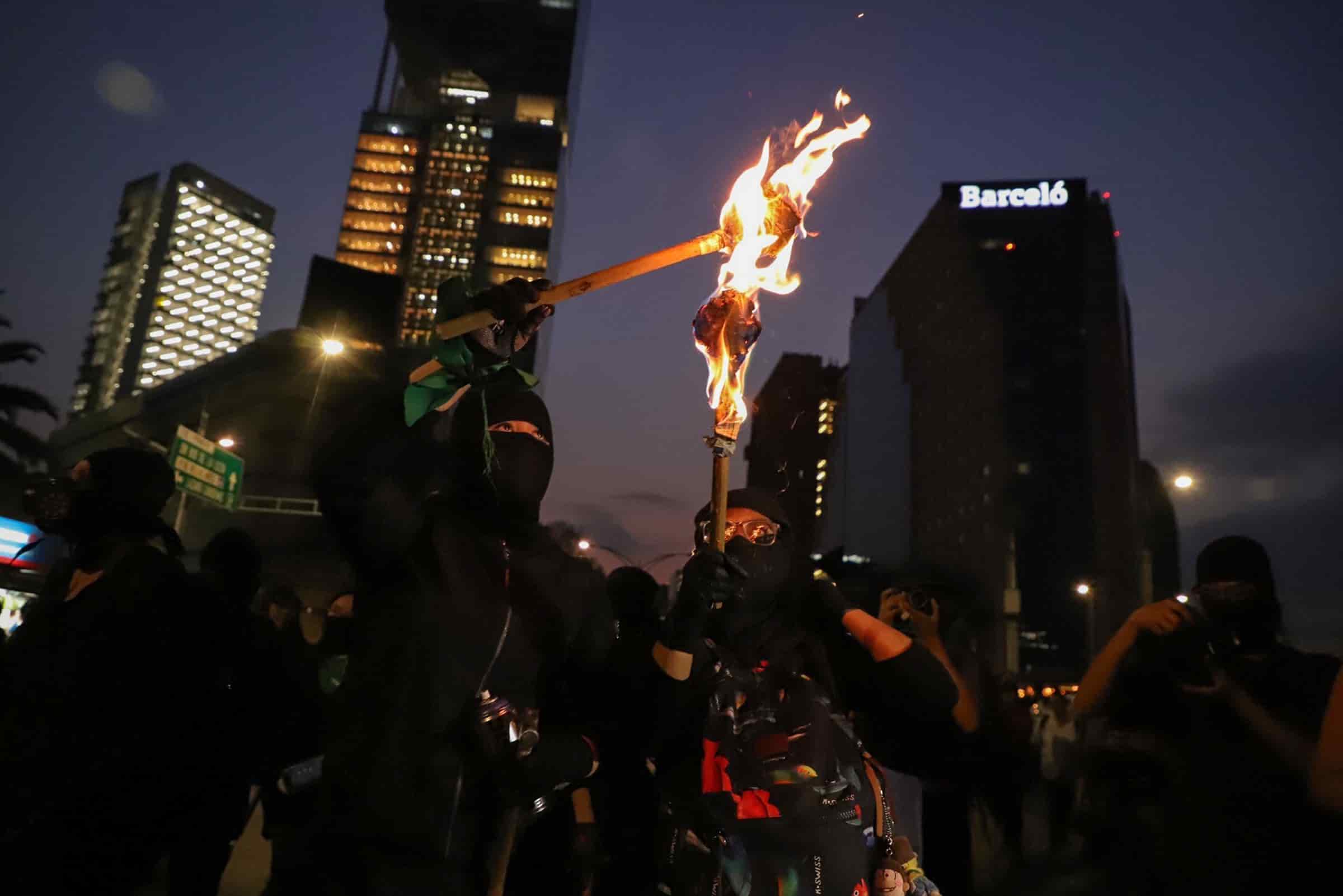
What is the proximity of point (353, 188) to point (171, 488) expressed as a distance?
322 feet

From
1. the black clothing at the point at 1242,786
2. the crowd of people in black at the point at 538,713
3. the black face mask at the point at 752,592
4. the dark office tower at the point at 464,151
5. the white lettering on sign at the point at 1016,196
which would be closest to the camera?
the crowd of people in black at the point at 538,713

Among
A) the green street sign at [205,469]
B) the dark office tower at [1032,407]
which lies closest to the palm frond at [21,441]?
the green street sign at [205,469]

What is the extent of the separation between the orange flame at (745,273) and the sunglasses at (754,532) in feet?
1.97

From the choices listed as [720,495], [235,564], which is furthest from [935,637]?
[235,564]

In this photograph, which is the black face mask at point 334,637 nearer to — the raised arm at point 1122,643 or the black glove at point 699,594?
the black glove at point 699,594

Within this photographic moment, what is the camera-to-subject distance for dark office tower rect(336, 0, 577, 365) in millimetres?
81062

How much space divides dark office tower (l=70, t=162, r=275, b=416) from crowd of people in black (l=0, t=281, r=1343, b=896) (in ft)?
520

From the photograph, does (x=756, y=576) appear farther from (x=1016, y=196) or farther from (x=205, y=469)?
(x=1016, y=196)

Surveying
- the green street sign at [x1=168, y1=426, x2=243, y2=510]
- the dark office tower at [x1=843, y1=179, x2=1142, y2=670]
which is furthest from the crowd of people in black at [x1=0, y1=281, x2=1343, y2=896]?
the dark office tower at [x1=843, y1=179, x2=1142, y2=670]

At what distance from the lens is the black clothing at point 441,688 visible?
2.10 meters

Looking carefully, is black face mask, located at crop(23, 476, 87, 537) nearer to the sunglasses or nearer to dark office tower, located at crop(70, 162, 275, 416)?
the sunglasses

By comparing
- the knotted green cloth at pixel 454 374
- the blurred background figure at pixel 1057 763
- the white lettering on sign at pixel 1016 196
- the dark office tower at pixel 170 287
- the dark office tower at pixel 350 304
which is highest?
the dark office tower at pixel 170 287

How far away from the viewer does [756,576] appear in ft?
9.46

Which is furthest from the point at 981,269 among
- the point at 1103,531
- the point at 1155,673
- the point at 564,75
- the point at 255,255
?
the point at 255,255
